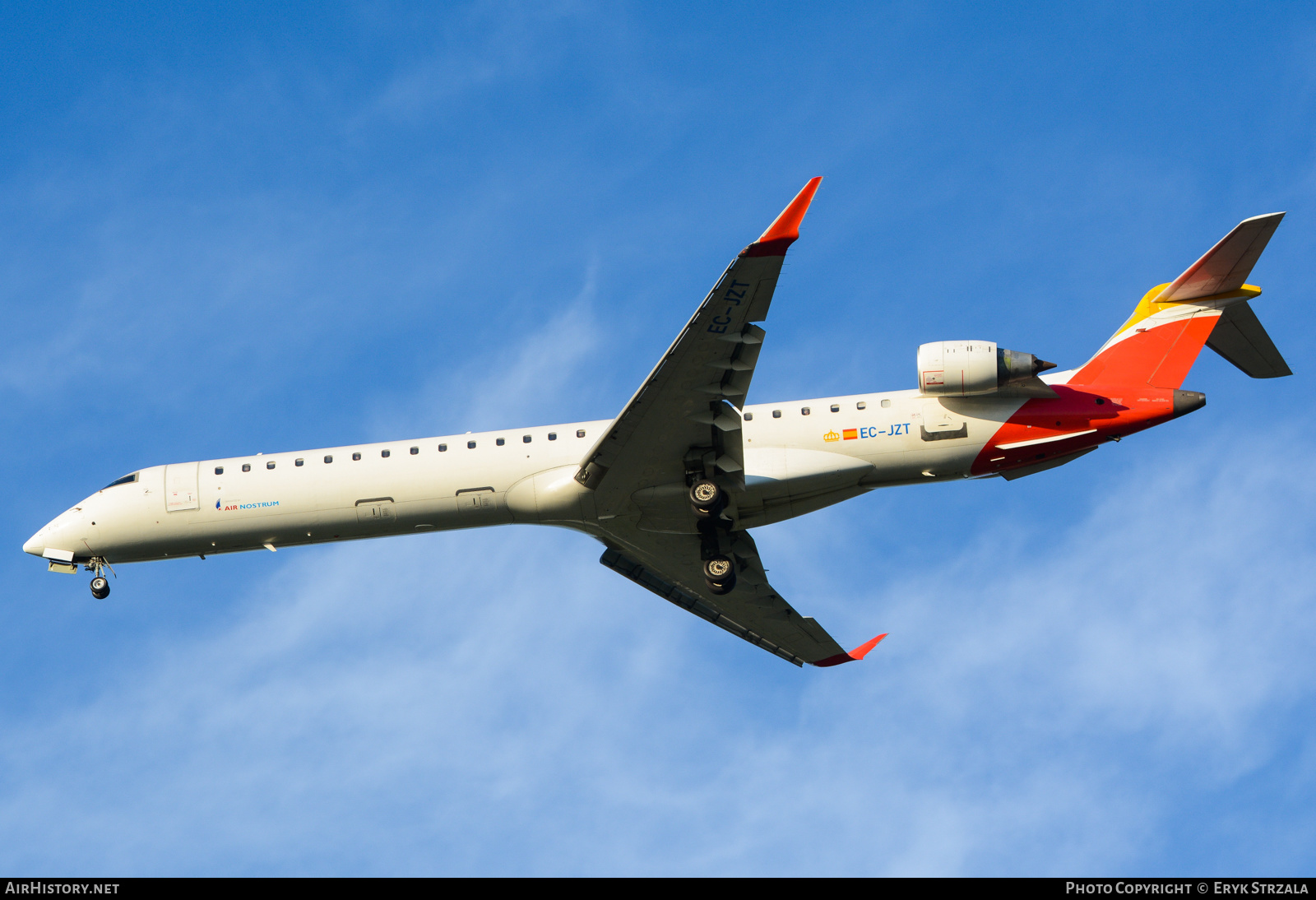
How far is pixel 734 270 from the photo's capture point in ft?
79.4

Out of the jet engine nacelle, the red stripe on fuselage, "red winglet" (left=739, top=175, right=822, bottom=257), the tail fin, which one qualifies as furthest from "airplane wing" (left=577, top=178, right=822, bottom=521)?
the tail fin

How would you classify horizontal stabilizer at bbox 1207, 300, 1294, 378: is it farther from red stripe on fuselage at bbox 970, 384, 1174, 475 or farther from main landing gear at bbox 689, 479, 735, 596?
main landing gear at bbox 689, 479, 735, 596

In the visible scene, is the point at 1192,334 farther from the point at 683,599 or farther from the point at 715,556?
the point at 683,599

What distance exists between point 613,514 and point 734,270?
24.1ft

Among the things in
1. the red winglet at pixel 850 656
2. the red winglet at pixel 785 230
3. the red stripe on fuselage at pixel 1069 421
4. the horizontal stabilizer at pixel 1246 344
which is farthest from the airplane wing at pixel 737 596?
the horizontal stabilizer at pixel 1246 344

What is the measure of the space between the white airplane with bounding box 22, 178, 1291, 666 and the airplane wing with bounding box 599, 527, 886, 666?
16 cm

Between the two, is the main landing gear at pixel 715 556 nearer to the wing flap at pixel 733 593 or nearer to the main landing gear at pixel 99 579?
the wing flap at pixel 733 593

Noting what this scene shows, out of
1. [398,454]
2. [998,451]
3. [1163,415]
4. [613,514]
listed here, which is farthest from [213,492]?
[1163,415]

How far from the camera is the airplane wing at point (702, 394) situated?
24.1 m

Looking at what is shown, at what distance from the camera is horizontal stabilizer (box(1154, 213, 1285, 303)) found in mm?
27906

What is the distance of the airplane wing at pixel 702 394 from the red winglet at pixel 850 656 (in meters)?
8.07

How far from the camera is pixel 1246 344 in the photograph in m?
29.7
